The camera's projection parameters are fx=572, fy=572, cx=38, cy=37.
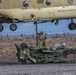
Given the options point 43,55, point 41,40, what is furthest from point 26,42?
point 43,55

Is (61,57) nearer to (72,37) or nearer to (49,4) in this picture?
(49,4)

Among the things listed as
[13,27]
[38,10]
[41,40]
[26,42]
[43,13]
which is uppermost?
[38,10]

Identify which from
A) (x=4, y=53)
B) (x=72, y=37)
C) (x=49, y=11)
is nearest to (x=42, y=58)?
(x=49, y=11)

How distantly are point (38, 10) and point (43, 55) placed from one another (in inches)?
306

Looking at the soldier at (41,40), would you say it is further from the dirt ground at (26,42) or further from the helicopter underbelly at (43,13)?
the dirt ground at (26,42)

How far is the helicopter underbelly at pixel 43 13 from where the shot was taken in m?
47.4

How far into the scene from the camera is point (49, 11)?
47344mm

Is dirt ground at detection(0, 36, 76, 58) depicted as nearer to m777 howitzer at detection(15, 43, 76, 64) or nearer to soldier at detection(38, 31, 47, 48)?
soldier at detection(38, 31, 47, 48)

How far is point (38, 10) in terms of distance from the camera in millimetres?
47438

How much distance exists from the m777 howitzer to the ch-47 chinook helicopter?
673cm

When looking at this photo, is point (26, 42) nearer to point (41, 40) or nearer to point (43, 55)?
point (41, 40)

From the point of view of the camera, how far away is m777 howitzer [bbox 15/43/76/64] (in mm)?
40184

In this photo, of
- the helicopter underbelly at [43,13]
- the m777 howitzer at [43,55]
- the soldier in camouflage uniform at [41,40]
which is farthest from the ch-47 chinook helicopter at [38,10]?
the m777 howitzer at [43,55]

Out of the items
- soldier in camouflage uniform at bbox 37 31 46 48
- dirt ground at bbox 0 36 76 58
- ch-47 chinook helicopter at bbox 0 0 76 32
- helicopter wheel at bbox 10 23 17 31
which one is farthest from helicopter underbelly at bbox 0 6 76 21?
dirt ground at bbox 0 36 76 58
